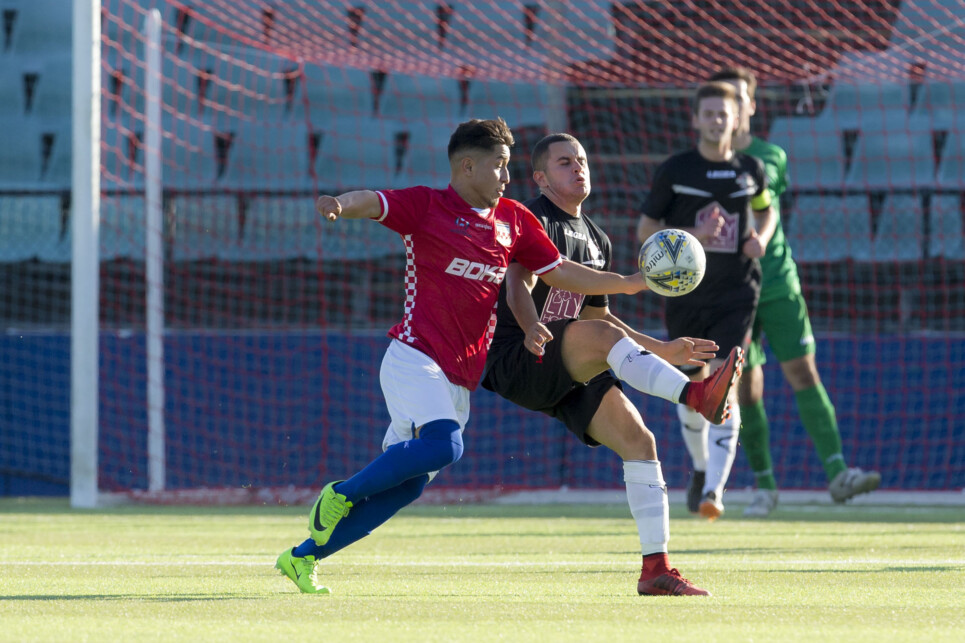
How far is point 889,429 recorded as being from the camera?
960cm

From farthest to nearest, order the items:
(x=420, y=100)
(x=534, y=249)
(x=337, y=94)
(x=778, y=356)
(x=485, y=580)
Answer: (x=337, y=94) < (x=420, y=100) < (x=778, y=356) < (x=485, y=580) < (x=534, y=249)

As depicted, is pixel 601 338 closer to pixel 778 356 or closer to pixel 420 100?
pixel 778 356

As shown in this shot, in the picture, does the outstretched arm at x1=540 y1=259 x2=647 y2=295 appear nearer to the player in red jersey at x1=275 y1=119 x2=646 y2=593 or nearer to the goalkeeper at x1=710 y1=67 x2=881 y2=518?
the player in red jersey at x1=275 y1=119 x2=646 y2=593

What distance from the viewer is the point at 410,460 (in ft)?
13.2

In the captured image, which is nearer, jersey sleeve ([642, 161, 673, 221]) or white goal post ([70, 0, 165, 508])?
jersey sleeve ([642, 161, 673, 221])

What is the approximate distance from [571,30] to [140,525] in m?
6.72

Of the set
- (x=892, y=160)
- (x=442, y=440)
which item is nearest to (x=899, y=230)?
(x=892, y=160)

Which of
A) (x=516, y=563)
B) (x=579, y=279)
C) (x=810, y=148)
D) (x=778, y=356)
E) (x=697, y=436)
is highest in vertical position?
(x=810, y=148)

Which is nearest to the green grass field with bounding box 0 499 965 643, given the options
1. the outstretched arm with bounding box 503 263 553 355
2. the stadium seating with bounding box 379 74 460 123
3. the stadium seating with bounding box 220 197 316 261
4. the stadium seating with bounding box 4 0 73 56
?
the outstretched arm with bounding box 503 263 553 355

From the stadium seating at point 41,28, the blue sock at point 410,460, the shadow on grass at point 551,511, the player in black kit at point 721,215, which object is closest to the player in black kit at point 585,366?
the blue sock at point 410,460

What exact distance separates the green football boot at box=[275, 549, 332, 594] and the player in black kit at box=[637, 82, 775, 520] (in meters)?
3.04

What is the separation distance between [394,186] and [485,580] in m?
8.20

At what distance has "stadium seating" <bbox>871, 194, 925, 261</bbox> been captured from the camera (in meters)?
11.0

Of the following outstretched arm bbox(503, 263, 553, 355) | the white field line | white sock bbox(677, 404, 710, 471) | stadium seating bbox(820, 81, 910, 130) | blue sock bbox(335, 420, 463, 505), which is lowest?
the white field line
